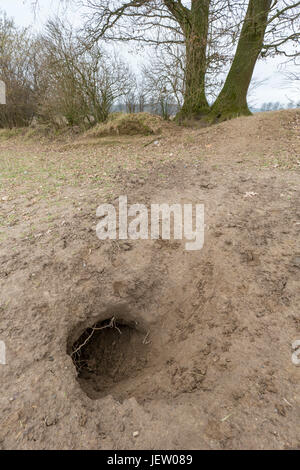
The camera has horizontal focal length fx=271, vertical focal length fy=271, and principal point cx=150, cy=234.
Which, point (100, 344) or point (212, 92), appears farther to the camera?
point (212, 92)

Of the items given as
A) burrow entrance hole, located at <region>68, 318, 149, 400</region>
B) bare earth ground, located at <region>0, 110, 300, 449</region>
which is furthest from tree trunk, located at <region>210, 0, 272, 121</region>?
burrow entrance hole, located at <region>68, 318, 149, 400</region>

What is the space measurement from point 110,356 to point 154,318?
72 cm

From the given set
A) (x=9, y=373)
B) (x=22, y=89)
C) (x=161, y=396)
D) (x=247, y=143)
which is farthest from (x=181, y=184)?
(x=22, y=89)

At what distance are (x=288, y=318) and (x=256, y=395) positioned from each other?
0.82 metres

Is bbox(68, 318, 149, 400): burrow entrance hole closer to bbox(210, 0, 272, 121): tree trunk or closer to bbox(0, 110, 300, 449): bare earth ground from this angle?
bbox(0, 110, 300, 449): bare earth ground

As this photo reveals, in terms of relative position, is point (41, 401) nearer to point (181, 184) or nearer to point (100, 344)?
point (100, 344)

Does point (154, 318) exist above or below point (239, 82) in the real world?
below

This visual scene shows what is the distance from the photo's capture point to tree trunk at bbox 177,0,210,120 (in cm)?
723

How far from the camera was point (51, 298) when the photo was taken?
2.77 m

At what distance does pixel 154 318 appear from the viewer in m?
3.01

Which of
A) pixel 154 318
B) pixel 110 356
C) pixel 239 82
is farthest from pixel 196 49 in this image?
pixel 110 356

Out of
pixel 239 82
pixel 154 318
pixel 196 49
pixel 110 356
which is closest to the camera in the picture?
pixel 154 318

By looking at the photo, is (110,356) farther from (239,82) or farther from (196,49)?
(239,82)

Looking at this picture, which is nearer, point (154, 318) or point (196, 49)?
point (154, 318)
